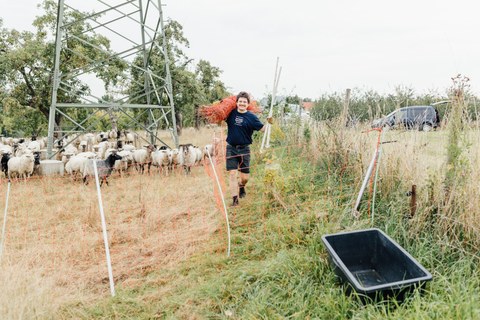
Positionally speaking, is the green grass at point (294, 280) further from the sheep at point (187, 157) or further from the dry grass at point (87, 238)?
the sheep at point (187, 157)

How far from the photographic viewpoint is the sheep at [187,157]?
346 inches

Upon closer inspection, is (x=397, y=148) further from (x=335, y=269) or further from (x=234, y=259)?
(x=234, y=259)

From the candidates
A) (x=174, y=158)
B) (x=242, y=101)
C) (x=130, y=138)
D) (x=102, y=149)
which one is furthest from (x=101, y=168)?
(x=130, y=138)

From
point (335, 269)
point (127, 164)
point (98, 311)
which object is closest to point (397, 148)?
point (335, 269)

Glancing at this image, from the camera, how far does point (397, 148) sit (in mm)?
4227

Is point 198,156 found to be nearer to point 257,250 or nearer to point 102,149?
point 102,149

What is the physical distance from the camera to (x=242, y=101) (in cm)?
507

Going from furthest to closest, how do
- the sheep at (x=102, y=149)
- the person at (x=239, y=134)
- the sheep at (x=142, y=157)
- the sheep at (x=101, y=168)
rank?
the sheep at (x=102, y=149) < the sheep at (x=142, y=157) < the sheep at (x=101, y=168) < the person at (x=239, y=134)

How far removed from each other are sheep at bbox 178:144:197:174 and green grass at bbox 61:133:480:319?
4.62 m

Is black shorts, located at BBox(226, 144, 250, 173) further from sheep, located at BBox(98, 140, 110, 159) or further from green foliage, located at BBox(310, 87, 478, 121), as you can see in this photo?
sheep, located at BBox(98, 140, 110, 159)

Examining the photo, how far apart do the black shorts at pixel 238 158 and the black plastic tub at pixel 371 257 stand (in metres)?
2.26

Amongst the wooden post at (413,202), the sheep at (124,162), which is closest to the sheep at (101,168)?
the sheep at (124,162)

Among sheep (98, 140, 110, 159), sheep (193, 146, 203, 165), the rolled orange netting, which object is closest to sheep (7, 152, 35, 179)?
sheep (98, 140, 110, 159)

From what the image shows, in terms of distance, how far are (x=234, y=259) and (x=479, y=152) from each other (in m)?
2.71
